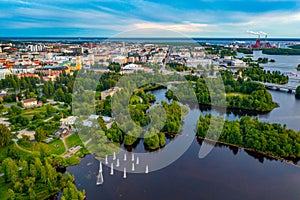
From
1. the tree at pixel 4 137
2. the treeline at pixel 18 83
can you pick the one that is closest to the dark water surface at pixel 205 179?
A: the tree at pixel 4 137

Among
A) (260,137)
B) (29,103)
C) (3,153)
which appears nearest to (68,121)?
(3,153)

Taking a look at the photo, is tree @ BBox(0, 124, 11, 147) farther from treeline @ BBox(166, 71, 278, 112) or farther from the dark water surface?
treeline @ BBox(166, 71, 278, 112)

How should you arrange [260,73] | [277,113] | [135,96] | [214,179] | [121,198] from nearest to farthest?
[121,198]
[214,179]
[277,113]
[135,96]
[260,73]

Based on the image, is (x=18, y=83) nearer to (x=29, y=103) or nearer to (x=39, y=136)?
(x=29, y=103)

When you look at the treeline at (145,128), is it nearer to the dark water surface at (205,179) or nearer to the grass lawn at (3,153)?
the dark water surface at (205,179)

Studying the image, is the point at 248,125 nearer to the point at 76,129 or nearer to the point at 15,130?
the point at 76,129

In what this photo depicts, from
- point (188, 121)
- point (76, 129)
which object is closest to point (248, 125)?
point (188, 121)
